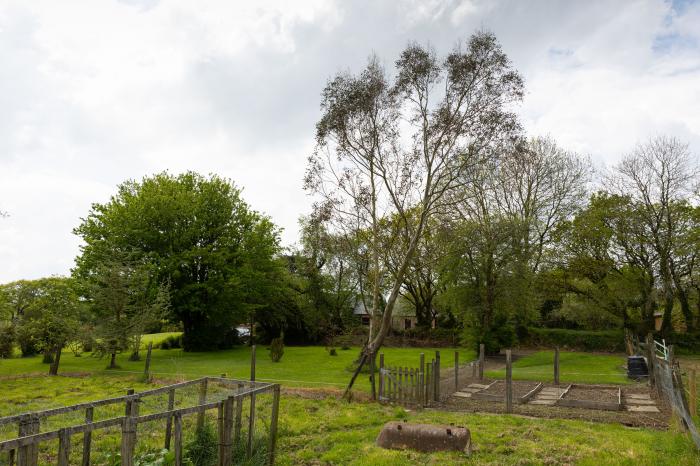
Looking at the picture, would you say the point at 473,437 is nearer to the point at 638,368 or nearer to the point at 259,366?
the point at 638,368

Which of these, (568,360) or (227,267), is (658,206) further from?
(227,267)

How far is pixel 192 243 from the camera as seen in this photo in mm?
41656

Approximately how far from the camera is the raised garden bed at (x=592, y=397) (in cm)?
1598

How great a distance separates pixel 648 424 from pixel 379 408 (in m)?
7.10

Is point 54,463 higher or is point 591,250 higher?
point 591,250

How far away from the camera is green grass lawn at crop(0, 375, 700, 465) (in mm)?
9336

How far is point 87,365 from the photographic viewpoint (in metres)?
32.6

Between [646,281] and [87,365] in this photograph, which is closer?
[87,365]

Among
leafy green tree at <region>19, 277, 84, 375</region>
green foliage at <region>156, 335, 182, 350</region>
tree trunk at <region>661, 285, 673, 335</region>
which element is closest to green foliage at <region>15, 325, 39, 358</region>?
leafy green tree at <region>19, 277, 84, 375</region>

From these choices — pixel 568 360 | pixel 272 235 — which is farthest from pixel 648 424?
pixel 272 235

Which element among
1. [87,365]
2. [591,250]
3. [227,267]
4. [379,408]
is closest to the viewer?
[379,408]

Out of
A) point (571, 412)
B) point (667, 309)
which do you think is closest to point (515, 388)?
point (571, 412)

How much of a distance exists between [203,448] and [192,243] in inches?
1372

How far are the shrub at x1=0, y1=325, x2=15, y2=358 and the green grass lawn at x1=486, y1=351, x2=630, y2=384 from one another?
30138mm
